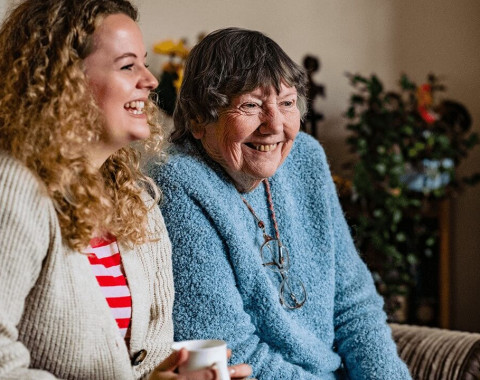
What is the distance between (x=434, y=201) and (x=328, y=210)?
72.5 inches

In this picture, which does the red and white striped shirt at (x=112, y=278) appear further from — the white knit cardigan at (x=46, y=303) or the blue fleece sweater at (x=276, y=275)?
the blue fleece sweater at (x=276, y=275)

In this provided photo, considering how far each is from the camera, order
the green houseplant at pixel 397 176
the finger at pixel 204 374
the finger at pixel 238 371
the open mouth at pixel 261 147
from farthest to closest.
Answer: the green houseplant at pixel 397 176 → the open mouth at pixel 261 147 → the finger at pixel 238 371 → the finger at pixel 204 374

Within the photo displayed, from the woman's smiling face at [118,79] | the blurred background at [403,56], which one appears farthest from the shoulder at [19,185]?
the blurred background at [403,56]

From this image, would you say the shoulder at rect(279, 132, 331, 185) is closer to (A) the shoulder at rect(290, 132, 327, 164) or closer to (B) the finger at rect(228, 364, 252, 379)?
(A) the shoulder at rect(290, 132, 327, 164)

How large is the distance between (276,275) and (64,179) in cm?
68

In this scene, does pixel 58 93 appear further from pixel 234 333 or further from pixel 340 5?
pixel 340 5

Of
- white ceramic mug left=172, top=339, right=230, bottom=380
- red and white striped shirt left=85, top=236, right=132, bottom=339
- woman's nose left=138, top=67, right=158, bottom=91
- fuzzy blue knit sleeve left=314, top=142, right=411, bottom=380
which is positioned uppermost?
woman's nose left=138, top=67, right=158, bottom=91

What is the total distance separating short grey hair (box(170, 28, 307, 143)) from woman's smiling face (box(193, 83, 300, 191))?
2 centimetres

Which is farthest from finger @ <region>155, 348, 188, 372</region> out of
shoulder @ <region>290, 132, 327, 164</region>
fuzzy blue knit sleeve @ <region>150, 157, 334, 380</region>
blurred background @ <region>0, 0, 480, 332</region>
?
blurred background @ <region>0, 0, 480, 332</region>

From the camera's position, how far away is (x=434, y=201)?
3.44 m

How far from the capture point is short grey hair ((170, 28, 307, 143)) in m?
1.53

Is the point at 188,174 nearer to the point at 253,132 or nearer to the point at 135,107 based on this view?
the point at 253,132

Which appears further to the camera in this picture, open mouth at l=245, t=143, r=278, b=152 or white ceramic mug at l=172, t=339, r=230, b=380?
open mouth at l=245, t=143, r=278, b=152

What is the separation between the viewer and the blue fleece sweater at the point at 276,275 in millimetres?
1480
